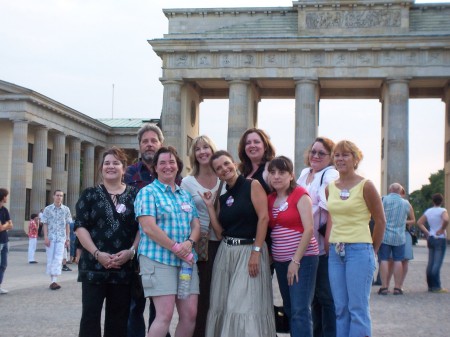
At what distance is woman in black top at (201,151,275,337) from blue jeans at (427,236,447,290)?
31.3ft

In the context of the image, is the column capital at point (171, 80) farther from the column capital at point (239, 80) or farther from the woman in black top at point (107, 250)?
the woman in black top at point (107, 250)

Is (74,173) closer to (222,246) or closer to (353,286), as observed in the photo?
(222,246)

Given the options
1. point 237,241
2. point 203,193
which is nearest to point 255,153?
point 203,193

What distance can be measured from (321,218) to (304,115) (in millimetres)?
40727

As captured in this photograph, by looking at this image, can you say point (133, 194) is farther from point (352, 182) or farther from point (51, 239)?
point (51, 239)

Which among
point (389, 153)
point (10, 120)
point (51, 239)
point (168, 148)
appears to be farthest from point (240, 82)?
point (168, 148)

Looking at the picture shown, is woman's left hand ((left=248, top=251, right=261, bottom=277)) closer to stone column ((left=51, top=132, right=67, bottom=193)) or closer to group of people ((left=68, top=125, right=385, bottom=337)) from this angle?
group of people ((left=68, top=125, right=385, bottom=337))

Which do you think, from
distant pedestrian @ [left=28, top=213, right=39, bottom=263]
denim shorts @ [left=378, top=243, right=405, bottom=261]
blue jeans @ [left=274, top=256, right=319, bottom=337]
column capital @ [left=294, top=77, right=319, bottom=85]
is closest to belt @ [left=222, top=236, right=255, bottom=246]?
blue jeans @ [left=274, top=256, right=319, bottom=337]

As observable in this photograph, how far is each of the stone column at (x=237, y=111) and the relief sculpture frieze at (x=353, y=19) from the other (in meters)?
6.06

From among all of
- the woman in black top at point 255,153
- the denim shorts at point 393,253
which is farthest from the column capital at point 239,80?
the woman in black top at point 255,153

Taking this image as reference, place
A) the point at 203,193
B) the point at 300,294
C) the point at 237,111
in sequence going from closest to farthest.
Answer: the point at 300,294
the point at 203,193
the point at 237,111

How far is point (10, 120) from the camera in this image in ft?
167

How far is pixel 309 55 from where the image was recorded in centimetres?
4947

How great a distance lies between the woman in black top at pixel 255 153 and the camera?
847 cm
